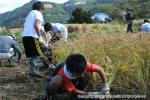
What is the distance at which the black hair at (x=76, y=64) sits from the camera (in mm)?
6000

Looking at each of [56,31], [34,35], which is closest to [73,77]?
[34,35]

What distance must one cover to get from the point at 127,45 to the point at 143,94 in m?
1.08

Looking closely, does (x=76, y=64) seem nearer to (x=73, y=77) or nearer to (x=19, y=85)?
(x=73, y=77)

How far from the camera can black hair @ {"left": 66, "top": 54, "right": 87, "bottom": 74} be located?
236 inches

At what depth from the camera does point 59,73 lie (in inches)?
250

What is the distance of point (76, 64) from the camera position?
6004mm

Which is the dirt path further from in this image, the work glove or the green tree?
the green tree

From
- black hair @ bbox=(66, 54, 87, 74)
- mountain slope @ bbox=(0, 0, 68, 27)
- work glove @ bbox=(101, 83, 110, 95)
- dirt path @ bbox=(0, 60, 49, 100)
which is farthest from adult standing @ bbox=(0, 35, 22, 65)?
mountain slope @ bbox=(0, 0, 68, 27)

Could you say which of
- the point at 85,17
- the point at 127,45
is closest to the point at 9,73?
the point at 127,45

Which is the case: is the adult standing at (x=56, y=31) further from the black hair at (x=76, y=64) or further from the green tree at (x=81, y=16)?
the green tree at (x=81, y=16)

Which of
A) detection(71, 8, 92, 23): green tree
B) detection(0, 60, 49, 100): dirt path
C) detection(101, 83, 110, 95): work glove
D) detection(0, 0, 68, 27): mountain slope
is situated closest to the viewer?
detection(101, 83, 110, 95): work glove

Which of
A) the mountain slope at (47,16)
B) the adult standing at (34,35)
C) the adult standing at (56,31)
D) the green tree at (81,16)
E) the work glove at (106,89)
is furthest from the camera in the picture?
the mountain slope at (47,16)

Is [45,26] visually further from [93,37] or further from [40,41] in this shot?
[93,37]

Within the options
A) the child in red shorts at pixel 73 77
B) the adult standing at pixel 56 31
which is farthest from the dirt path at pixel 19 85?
the child in red shorts at pixel 73 77
